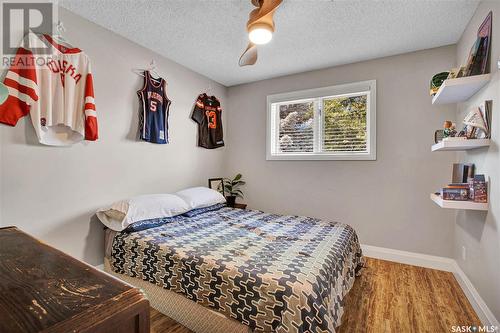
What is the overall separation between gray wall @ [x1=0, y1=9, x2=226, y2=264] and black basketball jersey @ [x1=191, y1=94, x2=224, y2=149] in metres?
0.32

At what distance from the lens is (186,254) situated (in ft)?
5.62

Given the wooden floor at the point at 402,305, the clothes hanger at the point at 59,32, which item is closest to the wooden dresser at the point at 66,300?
the wooden floor at the point at 402,305

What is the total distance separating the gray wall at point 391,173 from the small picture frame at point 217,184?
3.09 feet

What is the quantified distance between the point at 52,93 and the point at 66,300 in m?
2.06

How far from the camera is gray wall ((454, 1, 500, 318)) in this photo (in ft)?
5.33

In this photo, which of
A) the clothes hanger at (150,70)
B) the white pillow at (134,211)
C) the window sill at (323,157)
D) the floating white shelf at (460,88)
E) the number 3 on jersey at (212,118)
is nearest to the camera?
the floating white shelf at (460,88)

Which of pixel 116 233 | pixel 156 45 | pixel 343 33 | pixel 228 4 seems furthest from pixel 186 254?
pixel 343 33

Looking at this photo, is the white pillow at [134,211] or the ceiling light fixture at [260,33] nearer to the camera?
the ceiling light fixture at [260,33]

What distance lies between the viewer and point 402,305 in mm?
1984

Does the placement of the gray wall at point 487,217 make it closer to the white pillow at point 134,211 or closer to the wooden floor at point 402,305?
the wooden floor at point 402,305

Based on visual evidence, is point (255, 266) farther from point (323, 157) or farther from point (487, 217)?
point (323, 157)

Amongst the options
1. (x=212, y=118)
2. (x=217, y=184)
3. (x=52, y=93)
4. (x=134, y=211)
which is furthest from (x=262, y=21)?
(x=217, y=184)

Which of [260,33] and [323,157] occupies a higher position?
[260,33]

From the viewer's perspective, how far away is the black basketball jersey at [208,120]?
355 cm
